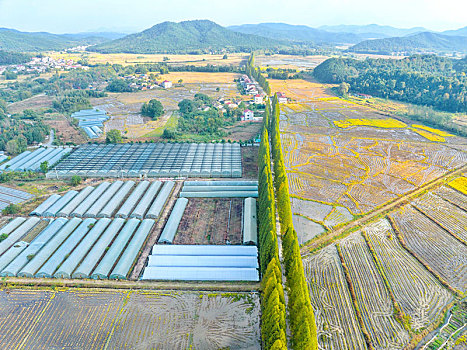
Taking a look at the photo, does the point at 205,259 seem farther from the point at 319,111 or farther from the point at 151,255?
the point at 319,111

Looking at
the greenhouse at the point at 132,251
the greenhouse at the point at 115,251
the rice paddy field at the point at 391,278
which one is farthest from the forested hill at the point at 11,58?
the rice paddy field at the point at 391,278

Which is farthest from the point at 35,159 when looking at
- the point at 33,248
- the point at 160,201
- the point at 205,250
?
the point at 205,250

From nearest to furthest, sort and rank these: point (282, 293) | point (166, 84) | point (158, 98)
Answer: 1. point (282, 293)
2. point (158, 98)
3. point (166, 84)

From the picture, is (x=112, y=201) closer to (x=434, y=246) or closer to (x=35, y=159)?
(x=35, y=159)

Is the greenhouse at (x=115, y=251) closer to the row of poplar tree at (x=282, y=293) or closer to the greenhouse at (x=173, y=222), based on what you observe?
the greenhouse at (x=173, y=222)

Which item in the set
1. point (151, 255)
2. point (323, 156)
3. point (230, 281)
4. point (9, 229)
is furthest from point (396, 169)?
point (9, 229)

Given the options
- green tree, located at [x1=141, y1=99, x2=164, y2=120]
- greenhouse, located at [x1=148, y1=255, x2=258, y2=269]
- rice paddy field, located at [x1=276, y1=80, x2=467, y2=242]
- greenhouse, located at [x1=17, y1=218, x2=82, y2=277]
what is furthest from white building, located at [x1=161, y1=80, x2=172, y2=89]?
greenhouse, located at [x1=148, y1=255, x2=258, y2=269]
